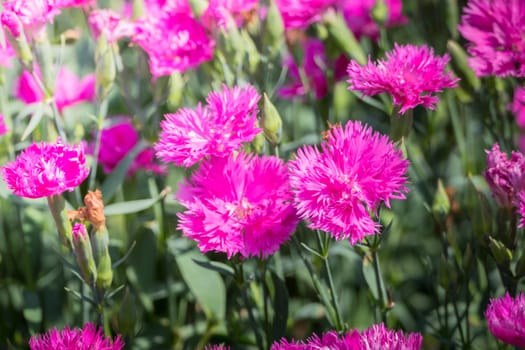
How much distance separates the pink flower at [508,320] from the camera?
60cm

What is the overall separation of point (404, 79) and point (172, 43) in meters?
0.31

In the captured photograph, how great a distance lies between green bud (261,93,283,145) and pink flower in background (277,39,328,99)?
245mm

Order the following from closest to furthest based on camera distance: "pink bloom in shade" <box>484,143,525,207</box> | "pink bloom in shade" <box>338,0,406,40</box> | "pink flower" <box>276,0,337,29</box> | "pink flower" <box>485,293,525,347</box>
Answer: "pink flower" <box>485,293,525,347</box> < "pink bloom in shade" <box>484,143,525,207</box> < "pink flower" <box>276,0,337,29</box> < "pink bloom in shade" <box>338,0,406,40</box>

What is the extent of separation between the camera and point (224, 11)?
2.83 feet

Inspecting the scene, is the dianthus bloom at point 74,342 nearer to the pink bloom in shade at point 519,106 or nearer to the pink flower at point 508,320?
the pink flower at point 508,320

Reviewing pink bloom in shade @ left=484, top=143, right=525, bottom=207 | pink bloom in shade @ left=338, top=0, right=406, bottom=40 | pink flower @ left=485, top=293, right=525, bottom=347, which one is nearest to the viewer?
pink flower @ left=485, top=293, right=525, bottom=347

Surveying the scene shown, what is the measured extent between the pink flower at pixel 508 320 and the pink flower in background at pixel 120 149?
1.66 feet

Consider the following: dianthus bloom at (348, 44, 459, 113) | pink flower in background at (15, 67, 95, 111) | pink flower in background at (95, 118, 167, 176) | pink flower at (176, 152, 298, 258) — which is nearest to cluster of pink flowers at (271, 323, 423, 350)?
pink flower at (176, 152, 298, 258)

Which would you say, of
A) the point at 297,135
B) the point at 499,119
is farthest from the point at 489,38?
the point at 297,135

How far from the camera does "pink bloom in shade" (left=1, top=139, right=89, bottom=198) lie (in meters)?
0.67

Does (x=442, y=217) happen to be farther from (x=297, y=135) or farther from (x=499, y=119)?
(x=297, y=135)

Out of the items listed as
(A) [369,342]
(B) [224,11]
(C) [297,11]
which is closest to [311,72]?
(C) [297,11]

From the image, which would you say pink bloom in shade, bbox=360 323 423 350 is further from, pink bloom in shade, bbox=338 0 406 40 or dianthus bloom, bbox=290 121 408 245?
pink bloom in shade, bbox=338 0 406 40

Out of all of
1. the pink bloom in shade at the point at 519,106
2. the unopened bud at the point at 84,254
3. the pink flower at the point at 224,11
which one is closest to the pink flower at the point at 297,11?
the pink flower at the point at 224,11
